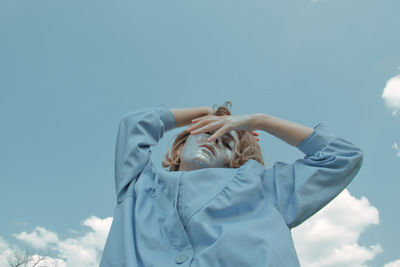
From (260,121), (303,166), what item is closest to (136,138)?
(260,121)

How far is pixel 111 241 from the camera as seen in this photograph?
187cm

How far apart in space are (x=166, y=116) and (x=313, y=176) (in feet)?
3.32

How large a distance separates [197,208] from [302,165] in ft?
2.26

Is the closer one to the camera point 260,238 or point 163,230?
point 260,238

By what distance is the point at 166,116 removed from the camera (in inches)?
95.3

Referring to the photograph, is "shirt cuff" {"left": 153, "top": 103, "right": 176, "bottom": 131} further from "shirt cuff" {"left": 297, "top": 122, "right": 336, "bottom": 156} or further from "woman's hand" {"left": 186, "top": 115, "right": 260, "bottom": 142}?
"shirt cuff" {"left": 297, "top": 122, "right": 336, "bottom": 156}

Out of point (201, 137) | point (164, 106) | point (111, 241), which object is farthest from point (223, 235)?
point (164, 106)

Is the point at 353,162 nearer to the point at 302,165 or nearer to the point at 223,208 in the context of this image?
the point at 302,165

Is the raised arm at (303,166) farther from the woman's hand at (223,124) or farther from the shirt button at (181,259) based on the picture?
the shirt button at (181,259)

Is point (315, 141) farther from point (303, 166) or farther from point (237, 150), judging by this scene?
point (237, 150)

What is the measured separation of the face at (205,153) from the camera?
7.03 ft

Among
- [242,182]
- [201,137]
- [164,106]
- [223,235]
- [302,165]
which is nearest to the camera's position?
[223,235]

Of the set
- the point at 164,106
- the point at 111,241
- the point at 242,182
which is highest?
the point at 164,106

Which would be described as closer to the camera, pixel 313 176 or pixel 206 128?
pixel 313 176
